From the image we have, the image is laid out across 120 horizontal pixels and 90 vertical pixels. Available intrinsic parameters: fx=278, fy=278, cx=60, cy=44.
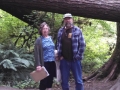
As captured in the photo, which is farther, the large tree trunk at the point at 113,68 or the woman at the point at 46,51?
the large tree trunk at the point at 113,68

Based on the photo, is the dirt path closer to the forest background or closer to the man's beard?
the forest background

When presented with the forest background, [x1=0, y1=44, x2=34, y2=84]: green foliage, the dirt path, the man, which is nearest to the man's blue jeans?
the man

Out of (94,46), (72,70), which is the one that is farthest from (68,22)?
(94,46)

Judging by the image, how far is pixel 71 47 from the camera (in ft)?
22.0

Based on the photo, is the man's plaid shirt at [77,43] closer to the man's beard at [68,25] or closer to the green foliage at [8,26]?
the man's beard at [68,25]

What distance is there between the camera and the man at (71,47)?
6.68 m

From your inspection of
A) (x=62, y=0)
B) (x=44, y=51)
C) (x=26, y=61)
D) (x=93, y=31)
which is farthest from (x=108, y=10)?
(x=93, y=31)

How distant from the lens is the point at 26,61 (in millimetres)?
10414

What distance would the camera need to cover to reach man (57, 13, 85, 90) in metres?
6.68

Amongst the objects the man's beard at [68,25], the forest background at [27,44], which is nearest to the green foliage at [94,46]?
the forest background at [27,44]

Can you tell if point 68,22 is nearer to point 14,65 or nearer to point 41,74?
point 41,74

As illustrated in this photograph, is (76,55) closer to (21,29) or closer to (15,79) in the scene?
(15,79)

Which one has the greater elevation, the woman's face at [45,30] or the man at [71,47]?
the woman's face at [45,30]

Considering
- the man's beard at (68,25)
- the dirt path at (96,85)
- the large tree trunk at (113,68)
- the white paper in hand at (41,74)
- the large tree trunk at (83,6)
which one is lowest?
the dirt path at (96,85)
